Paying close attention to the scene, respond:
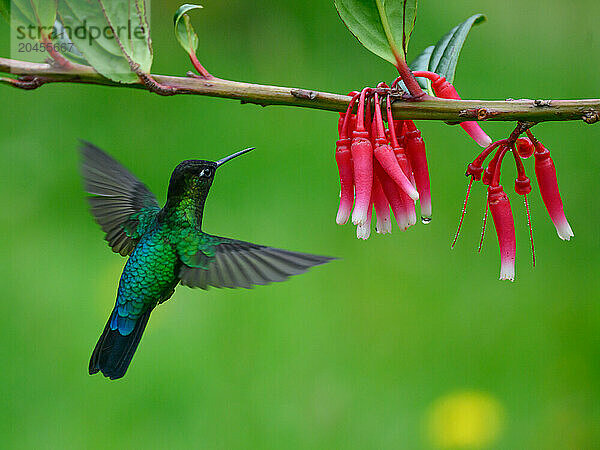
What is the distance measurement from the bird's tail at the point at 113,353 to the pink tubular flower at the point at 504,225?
789mm

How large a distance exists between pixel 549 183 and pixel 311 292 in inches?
91.1

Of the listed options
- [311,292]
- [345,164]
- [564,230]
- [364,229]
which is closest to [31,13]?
[345,164]

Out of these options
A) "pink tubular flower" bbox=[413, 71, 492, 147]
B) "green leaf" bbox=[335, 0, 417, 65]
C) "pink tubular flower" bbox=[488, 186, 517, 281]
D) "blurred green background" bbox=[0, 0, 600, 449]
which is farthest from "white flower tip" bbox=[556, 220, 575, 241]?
"blurred green background" bbox=[0, 0, 600, 449]

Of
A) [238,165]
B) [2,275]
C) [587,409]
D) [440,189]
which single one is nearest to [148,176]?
[238,165]

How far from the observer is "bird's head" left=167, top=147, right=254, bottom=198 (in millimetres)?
1399

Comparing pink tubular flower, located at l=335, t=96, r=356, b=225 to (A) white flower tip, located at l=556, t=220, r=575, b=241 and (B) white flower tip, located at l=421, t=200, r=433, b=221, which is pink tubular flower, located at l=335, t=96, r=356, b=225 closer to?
(B) white flower tip, located at l=421, t=200, r=433, b=221

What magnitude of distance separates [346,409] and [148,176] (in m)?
1.66

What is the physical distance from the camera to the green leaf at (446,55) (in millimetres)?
1741

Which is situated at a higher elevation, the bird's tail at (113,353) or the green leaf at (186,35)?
the green leaf at (186,35)

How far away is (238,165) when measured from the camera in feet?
14.1

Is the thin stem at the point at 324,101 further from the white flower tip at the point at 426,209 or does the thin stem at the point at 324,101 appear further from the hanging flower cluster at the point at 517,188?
the white flower tip at the point at 426,209

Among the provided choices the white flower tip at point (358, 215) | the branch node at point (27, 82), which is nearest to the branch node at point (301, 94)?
the white flower tip at point (358, 215)

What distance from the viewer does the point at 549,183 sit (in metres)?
1.54

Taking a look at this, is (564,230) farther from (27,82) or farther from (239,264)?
(27,82)
